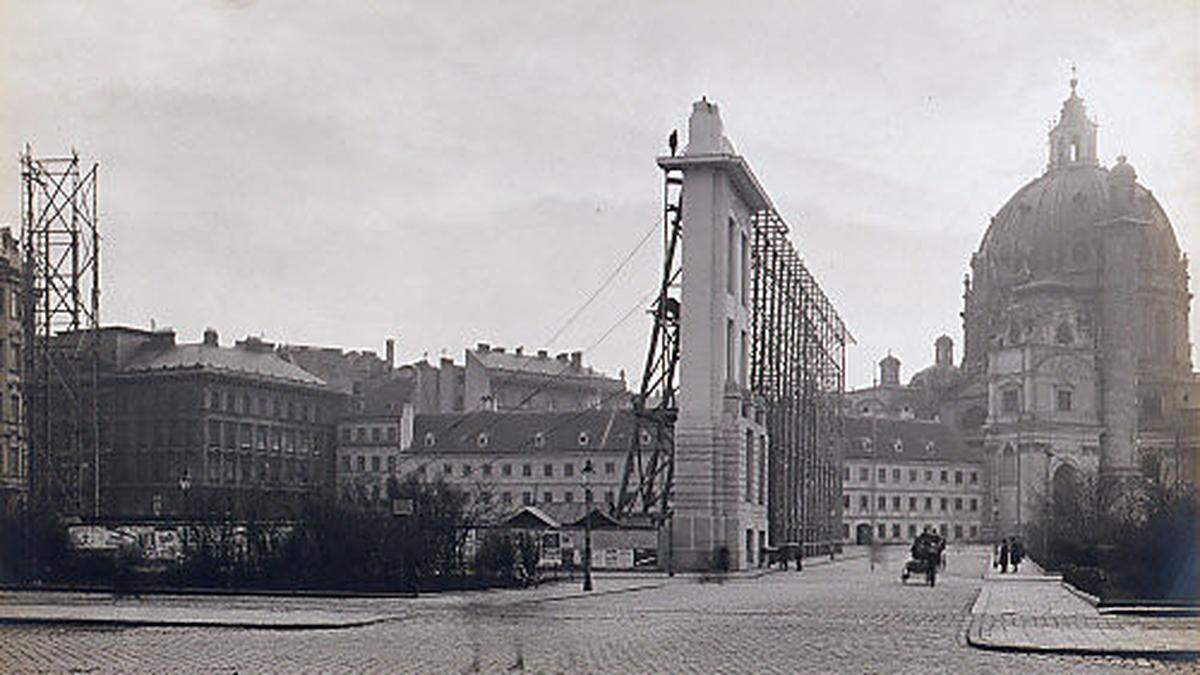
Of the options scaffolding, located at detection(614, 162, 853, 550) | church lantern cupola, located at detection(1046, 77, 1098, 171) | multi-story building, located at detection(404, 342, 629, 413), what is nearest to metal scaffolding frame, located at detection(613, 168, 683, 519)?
scaffolding, located at detection(614, 162, 853, 550)

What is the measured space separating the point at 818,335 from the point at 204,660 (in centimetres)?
9189

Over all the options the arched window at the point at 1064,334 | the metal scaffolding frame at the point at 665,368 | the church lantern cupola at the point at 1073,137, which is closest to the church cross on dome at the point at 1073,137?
the church lantern cupola at the point at 1073,137

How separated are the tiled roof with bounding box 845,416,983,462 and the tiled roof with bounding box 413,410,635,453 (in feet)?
112

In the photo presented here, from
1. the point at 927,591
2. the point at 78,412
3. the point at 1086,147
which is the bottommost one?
the point at 927,591

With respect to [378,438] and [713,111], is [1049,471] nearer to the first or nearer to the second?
[378,438]

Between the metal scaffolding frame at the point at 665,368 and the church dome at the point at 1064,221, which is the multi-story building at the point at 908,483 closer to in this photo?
the church dome at the point at 1064,221

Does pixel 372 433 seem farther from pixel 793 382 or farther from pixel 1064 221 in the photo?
pixel 1064 221

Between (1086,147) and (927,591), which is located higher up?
(1086,147)

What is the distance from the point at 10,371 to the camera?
80.3 m

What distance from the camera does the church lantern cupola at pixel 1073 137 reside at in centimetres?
17782

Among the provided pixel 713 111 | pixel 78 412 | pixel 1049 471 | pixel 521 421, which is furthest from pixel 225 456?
pixel 1049 471

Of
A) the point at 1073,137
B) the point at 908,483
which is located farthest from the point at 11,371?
the point at 1073,137

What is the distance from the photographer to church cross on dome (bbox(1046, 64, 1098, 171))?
177825mm

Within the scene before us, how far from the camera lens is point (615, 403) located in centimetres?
15362
